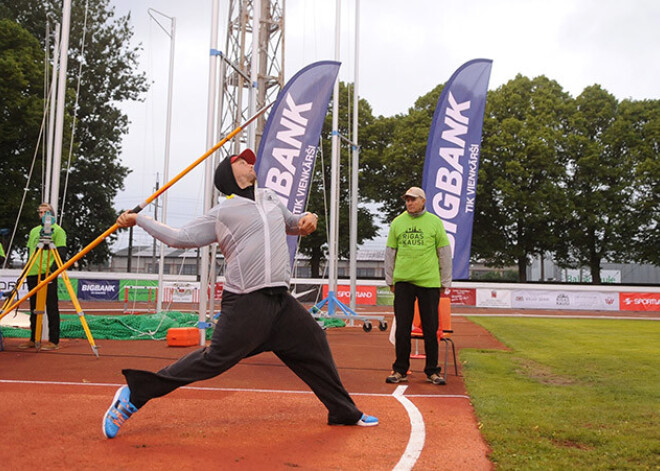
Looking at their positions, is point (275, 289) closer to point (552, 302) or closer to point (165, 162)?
point (165, 162)

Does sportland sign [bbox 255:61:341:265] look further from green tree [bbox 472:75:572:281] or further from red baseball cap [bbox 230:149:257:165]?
green tree [bbox 472:75:572:281]

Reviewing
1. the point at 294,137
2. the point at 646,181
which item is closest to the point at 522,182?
the point at 646,181

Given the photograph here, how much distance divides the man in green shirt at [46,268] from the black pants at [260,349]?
5548mm

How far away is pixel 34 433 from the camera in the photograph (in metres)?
3.96

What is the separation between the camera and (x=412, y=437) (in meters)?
4.11

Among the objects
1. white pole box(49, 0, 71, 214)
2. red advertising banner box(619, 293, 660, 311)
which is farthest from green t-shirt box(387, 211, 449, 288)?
red advertising banner box(619, 293, 660, 311)

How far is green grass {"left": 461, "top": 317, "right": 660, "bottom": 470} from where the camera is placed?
3654 mm

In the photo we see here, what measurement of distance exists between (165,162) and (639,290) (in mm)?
22437

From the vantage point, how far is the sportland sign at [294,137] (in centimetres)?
1147

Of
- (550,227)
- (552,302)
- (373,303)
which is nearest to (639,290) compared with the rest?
(552,302)

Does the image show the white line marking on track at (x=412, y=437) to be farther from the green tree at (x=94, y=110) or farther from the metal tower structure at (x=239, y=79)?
the green tree at (x=94, y=110)

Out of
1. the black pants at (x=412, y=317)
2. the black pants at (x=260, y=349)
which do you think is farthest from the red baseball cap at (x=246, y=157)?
the black pants at (x=412, y=317)

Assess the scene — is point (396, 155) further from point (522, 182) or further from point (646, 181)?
point (646, 181)

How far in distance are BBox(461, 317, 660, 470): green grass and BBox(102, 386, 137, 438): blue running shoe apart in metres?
2.30
